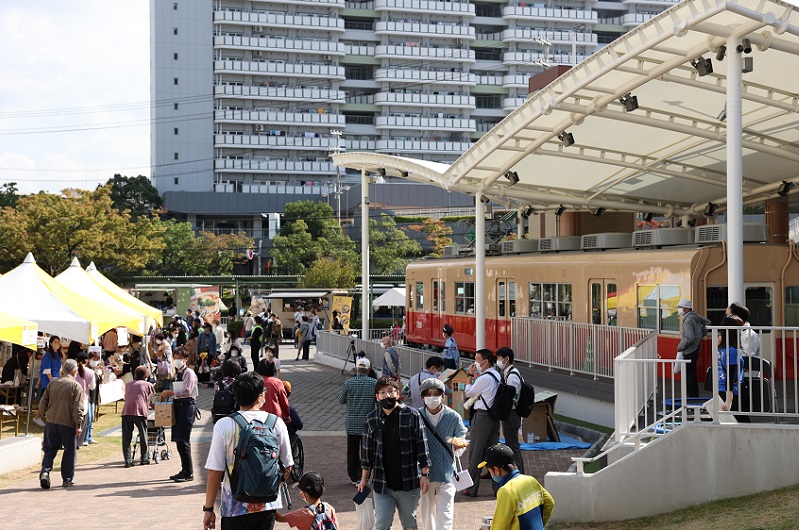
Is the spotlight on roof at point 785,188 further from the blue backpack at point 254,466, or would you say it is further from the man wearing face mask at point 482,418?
the blue backpack at point 254,466

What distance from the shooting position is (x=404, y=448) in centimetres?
879

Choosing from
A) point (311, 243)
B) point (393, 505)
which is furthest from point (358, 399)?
point (311, 243)

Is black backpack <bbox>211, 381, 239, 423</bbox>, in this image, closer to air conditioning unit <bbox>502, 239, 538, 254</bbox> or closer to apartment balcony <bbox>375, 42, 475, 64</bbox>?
air conditioning unit <bbox>502, 239, 538, 254</bbox>

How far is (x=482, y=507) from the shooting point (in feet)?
38.7

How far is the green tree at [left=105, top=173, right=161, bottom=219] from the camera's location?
288 ft

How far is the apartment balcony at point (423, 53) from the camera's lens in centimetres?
9619

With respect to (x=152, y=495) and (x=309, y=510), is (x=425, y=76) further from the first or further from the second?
(x=309, y=510)

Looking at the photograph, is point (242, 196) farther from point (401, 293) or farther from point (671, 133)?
point (671, 133)

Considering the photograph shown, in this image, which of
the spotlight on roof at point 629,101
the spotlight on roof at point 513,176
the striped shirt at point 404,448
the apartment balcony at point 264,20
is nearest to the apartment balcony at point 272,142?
the apartment balcony at point 264,20

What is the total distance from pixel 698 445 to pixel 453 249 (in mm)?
19911

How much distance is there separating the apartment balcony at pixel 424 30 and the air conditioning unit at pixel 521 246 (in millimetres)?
72141

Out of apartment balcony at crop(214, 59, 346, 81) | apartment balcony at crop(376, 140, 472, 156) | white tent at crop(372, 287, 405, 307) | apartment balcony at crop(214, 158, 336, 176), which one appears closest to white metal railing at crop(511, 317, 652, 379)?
white tent at crop(372, 287, 405, 307)

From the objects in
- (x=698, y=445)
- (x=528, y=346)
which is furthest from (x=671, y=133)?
(x=698, y=445)

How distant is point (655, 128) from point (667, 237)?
80.5 inches
